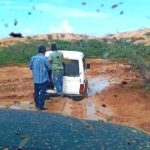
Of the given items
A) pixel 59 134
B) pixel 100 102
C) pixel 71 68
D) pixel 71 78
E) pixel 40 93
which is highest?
pixel 59 134

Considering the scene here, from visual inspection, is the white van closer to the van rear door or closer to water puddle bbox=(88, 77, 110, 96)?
the van rear door

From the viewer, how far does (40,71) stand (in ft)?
56.3

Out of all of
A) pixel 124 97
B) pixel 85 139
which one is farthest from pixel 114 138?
pixel 124 97

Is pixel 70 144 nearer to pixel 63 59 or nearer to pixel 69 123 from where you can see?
pixel 69 123

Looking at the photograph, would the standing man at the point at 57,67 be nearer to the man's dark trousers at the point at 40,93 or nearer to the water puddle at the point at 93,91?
Result: the man's dark trousers at the point at 40,93

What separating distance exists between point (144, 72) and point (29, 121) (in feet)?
63.0

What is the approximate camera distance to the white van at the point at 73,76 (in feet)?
62.5

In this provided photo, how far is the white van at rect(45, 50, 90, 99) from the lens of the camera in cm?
1905

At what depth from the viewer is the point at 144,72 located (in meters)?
24.0

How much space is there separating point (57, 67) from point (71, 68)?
813 millimetres

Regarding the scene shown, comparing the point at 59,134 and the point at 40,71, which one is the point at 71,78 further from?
the point at 59,134

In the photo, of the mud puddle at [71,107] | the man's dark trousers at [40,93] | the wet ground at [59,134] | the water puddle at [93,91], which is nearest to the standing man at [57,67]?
the mud puddle at [71,107]

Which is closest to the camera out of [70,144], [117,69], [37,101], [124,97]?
[70,144]

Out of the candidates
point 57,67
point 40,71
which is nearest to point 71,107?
point 57,67
